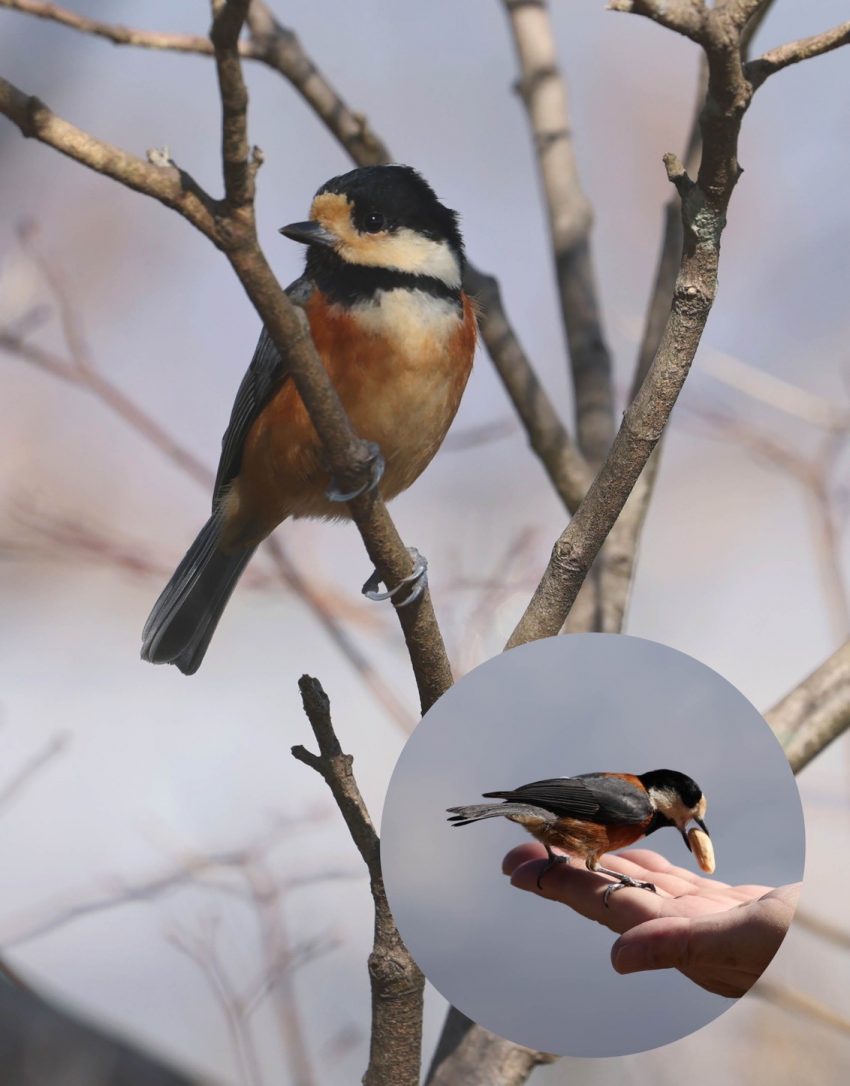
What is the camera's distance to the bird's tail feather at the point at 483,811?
998mm

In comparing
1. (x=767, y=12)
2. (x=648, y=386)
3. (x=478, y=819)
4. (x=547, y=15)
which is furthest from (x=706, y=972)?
(x=547, y=15)

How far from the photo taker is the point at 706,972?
3.44 ft

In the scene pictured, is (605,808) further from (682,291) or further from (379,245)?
(379,245)

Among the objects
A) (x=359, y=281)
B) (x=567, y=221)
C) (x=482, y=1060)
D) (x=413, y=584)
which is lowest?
(x=482, y=1060)

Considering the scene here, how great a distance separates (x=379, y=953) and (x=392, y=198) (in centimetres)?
83

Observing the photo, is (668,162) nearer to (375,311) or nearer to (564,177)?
(375,311)

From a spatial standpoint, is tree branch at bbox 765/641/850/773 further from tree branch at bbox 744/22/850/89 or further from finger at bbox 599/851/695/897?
tree branch at bbox 744/22/850/89

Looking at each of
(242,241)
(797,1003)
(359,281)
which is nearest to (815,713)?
(797,1003)

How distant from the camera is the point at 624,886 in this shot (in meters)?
1.09

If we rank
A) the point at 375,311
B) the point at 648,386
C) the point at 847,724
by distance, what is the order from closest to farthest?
1. the point at 648,386
2. the point at 375,311
3. the point at 847,724

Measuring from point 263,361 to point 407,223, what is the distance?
0.25 m

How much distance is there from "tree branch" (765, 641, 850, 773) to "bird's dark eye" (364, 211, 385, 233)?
0.89 m


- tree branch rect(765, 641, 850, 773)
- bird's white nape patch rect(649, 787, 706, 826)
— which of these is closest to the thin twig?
tree branch rect(765, 641, 850, 773)

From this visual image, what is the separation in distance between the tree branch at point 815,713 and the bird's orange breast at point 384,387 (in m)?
0.67
